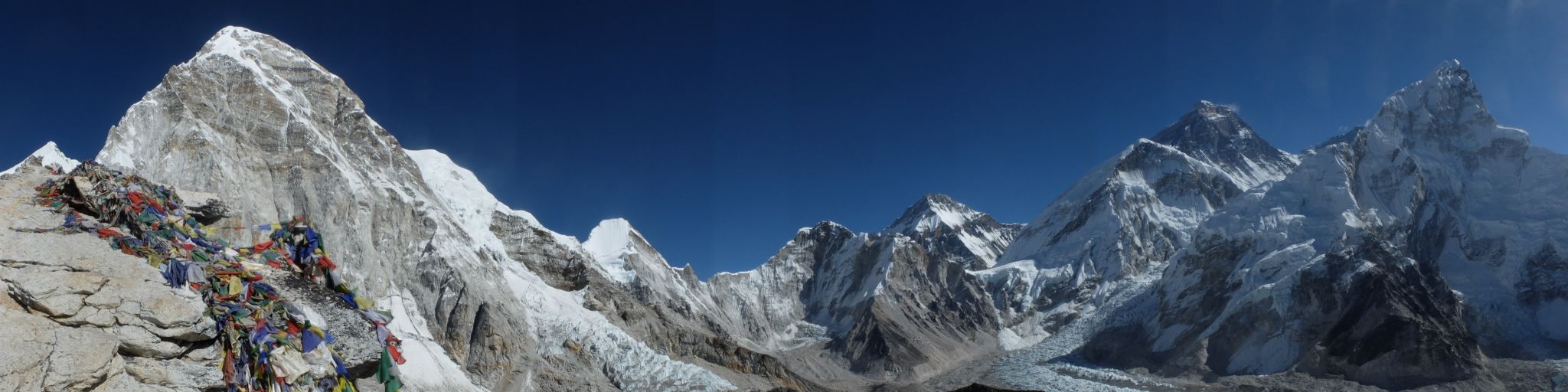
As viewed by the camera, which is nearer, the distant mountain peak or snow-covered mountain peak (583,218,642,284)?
snow-covered mountain peak (583,218,642,284)

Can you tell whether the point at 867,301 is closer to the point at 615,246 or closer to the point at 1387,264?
the point at 615,246

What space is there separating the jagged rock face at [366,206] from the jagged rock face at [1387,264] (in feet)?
299

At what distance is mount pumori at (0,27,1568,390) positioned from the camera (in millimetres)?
78062

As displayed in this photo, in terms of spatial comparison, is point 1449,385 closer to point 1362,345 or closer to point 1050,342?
point 1362,345

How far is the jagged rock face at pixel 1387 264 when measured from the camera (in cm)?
12056

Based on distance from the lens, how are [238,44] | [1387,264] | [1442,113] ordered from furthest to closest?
[1442,113] < [1387,264] < [238,44]

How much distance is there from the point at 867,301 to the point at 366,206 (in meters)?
129

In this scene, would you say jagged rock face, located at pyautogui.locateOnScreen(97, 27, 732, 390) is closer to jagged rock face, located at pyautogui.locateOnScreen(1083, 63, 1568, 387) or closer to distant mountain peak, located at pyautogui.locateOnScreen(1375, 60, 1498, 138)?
jagged rock face, located at pyautogui.locateOnScreen(1083, 63, 1568, 387)

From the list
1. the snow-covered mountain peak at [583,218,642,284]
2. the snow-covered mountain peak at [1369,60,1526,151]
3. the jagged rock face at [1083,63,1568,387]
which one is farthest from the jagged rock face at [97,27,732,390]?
the snow-covered mountain peak at [1369,60,1526,151]

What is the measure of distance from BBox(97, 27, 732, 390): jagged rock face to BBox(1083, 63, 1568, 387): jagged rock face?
299 ft

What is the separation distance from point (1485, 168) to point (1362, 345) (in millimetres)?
88748

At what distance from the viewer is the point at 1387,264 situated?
132 metres

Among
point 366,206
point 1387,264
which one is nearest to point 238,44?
point 366,206

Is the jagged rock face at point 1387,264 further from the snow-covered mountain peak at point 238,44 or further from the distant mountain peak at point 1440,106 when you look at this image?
the snow-covered mountain peak at point 238,44
